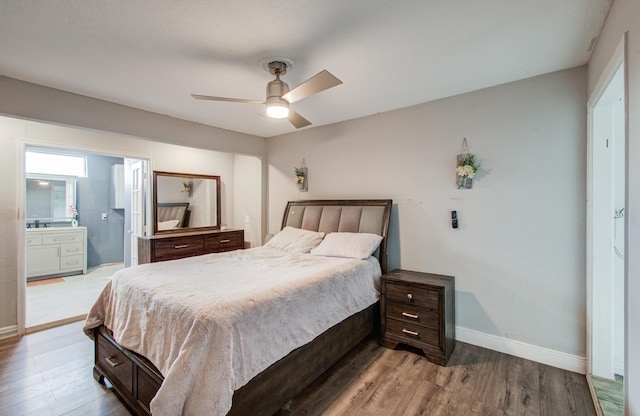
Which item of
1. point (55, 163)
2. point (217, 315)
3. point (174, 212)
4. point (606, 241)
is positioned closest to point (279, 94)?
point (217, 315)

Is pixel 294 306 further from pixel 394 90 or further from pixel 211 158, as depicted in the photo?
pixel 211 158

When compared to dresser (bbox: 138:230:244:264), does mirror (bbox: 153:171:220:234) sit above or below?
above

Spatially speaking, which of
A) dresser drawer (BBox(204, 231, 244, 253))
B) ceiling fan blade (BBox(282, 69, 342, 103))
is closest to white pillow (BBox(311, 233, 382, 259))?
ceiling fan blade (BBox(282, 69, 342, 103))

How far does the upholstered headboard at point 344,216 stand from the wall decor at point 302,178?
241 millimetres

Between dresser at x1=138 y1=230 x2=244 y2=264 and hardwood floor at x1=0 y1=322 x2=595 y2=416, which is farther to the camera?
dresser at x1=138 y1=230 x2=244 y2=264

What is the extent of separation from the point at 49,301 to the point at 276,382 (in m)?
4.37

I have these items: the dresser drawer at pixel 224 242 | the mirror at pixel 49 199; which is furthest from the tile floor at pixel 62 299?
the dresser drawer at pixel 224 242

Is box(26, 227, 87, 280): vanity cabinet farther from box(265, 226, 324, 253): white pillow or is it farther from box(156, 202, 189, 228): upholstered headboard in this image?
box(265, 226, 324, 253): white pillow

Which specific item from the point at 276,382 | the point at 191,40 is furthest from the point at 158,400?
the point at 191,40

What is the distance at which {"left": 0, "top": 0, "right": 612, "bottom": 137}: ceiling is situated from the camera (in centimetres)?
159

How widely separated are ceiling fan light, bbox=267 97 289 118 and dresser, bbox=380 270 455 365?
1843 millimetres

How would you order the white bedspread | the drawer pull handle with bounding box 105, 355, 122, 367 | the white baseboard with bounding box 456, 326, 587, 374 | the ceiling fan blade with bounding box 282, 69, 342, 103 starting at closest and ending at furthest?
the white bedspread
the ceiling fan blade with bounding box 282, 69, 342, 103
the drawer pull handle with bounding box 105, 355, 122, 367
the white baseboard with bounding box 456, 326, 587, 374

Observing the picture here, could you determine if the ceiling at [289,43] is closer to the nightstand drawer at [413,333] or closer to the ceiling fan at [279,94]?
the ceiling fan at [279,94]

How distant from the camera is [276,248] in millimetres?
3543
